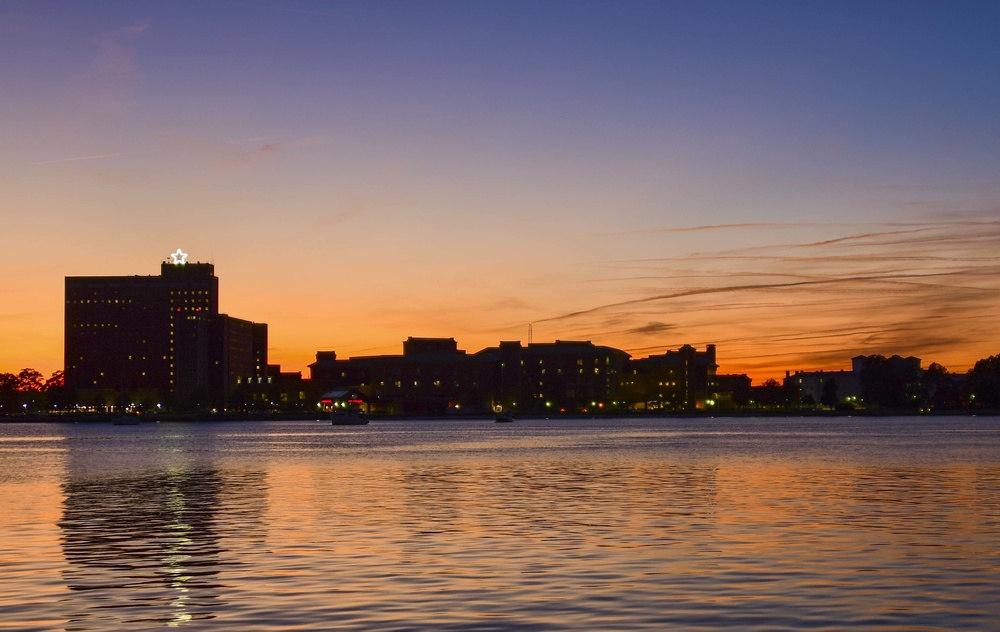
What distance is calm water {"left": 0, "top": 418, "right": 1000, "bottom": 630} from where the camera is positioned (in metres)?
25.1

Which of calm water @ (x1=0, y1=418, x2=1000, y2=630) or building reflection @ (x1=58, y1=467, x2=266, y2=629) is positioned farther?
building reflection @ (x1=58, y1=467, x2=266, y2=629)

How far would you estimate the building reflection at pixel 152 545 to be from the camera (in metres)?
26.4

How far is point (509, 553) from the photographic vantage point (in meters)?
35.6

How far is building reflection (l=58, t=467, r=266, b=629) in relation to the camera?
26.4 m

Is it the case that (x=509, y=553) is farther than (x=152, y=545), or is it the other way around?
(x=152, y=545)

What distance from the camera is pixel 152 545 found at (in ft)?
128

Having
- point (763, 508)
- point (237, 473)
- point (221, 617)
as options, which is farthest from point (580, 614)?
point (237, 473)

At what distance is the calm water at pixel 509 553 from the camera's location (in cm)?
2514

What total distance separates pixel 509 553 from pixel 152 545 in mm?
12283

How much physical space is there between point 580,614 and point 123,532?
24.3m

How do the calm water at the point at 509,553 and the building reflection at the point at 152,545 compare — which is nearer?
the calm water at the point at 509,553

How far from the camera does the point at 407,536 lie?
40844mm

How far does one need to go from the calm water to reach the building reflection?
0.12 metres

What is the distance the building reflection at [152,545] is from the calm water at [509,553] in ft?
0.40
